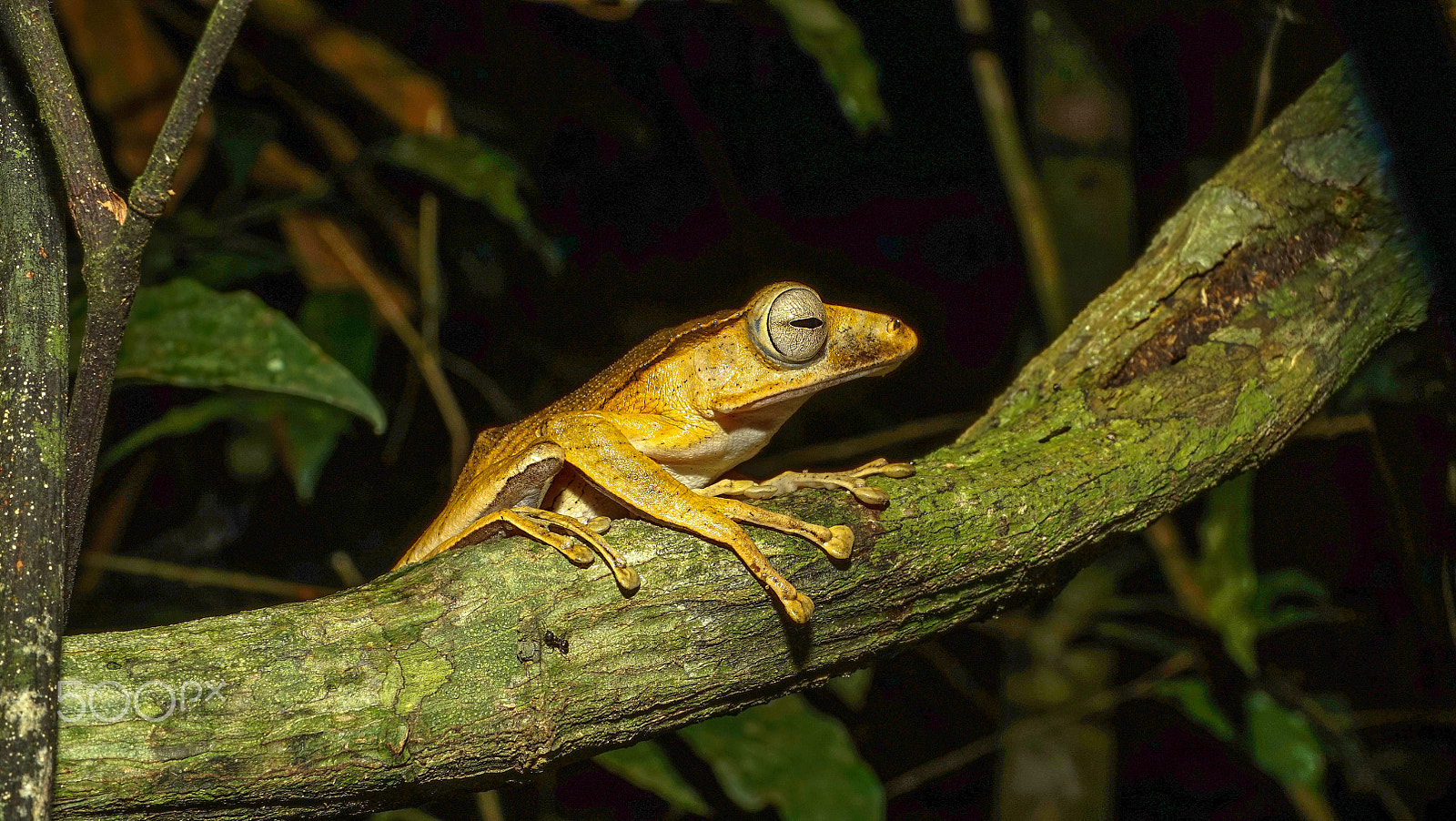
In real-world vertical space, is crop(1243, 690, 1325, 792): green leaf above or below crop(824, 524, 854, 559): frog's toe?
below

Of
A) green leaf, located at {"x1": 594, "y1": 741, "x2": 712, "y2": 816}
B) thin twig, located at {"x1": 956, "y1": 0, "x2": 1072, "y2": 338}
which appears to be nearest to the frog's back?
green leaf, located at {"x1": 594, "y1": 741, "x2": 712, "y2": 816}

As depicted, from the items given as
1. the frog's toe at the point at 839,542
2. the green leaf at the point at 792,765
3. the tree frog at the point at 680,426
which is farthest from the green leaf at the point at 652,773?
the frog's toe at the point at 839,542

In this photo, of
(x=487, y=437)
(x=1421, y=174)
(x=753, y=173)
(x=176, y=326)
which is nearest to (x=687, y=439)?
(x=487, y=437)

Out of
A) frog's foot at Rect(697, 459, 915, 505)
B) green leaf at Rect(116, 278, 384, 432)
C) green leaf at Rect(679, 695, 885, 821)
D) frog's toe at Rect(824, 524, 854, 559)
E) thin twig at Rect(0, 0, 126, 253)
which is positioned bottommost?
green leaf at Rect(679, 695, 885, 821)

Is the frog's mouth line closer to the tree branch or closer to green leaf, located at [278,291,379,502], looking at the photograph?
the tree branch

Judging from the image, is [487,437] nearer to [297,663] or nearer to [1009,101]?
[297,663]

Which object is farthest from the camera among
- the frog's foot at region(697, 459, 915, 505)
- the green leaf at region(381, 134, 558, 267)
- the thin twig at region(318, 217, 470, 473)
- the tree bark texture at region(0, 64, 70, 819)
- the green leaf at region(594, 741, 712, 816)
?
the thin twig at region(318, 217, 470, 473)

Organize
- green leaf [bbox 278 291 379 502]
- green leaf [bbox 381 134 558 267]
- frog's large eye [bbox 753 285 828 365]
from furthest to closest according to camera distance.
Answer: green leaf [bbox 381 134 558 267], green leaf [bbox 278 291 379 502], frog's large eye [bbox 753 285 828 365]

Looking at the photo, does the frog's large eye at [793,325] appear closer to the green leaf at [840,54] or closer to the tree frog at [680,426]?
the tree frog at [680,426]
